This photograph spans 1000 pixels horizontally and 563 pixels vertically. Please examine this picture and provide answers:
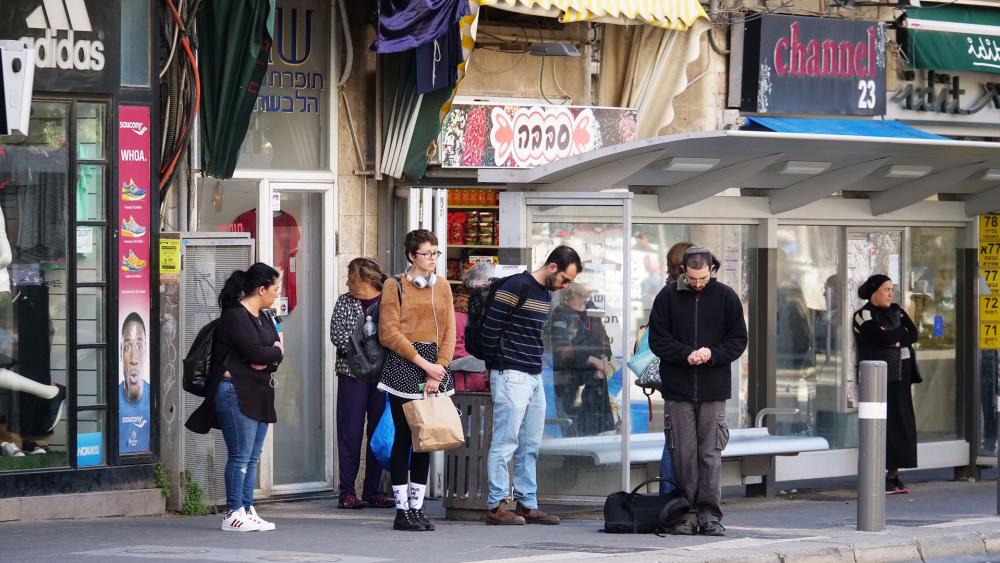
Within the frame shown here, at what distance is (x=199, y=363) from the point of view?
1002 centimetres

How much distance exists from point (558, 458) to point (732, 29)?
568 centimetres

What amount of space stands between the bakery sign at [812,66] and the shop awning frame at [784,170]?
143 cm

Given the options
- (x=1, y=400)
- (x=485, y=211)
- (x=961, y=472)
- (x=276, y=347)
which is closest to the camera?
(x=276, y=347)

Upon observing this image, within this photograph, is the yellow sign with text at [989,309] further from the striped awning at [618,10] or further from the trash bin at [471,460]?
the trash bin at [471,460]

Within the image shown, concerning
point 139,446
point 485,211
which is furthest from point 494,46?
point 139,446

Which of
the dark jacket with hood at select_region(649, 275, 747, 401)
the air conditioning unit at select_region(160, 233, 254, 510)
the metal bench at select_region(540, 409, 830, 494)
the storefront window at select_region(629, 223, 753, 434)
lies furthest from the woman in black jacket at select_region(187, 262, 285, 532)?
the storefront window at select_region(629, 223, 753, 434)

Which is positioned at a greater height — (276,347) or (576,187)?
(576,187)

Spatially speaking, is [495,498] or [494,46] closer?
[495,498]

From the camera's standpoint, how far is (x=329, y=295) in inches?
512

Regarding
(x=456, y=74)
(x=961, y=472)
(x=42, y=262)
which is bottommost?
(x=961, y=472)

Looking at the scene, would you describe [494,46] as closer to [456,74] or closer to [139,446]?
[456,74]

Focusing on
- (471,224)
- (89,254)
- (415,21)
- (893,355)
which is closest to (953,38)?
(893,355)

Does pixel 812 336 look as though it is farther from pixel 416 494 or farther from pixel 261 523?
pixel 261 523

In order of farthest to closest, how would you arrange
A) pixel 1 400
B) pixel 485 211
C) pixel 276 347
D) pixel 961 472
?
pixel 961 472 → pixel 485 211 → pixel 1 400 → pixel 276 347
